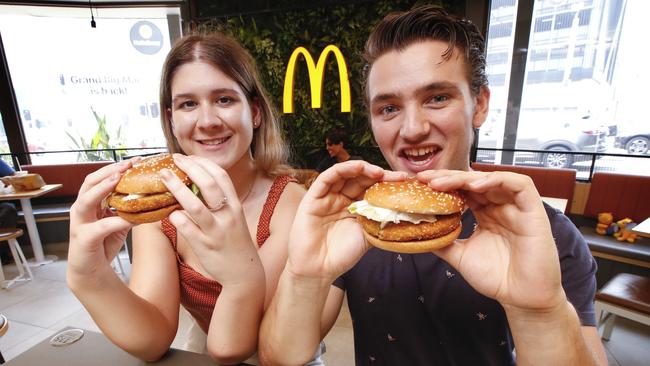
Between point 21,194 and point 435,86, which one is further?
point 21,194

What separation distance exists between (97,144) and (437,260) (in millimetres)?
7684

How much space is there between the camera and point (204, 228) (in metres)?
0.99

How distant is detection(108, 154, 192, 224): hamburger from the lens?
3.91ft

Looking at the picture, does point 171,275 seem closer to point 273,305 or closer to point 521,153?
point 273,305

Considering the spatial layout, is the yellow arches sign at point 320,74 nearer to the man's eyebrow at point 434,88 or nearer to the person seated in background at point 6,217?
the man's eyebrow at point 434,88

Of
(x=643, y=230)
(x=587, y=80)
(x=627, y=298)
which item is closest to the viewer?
(x=627, y=298)

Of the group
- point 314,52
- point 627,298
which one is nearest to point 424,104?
point 627,298

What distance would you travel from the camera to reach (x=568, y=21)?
452 centimetres

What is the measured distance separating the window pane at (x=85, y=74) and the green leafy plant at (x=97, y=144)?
0.02 meters

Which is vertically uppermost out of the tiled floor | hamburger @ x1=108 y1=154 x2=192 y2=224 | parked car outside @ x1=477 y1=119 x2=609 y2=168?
hamburger @ x1=108 y1=154 x2=192 y2=224

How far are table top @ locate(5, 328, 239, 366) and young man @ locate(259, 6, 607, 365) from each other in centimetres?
26

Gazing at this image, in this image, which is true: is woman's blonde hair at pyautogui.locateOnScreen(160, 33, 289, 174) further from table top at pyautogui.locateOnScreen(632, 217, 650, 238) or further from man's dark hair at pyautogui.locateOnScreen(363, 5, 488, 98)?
table top at pyautogui.locateOnScreen(632, 217, 650, 238)

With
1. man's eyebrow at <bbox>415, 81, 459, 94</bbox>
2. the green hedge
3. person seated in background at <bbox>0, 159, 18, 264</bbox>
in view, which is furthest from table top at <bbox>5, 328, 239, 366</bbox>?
person seated in background at <bbox>0, 159, 18, 264</bbox>

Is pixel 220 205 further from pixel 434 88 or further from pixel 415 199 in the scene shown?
pixel 434 88
